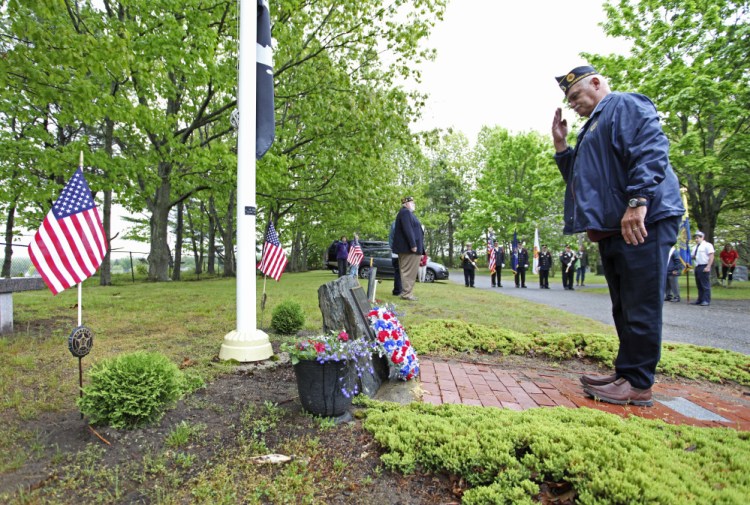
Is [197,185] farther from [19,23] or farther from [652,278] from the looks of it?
[652,278]

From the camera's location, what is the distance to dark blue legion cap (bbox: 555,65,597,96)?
316 cm

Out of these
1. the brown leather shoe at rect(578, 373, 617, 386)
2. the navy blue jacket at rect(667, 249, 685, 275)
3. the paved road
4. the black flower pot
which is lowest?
the paved road

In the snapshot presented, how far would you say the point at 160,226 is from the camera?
48.6 ft

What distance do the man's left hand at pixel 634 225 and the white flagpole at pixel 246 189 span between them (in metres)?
3.28

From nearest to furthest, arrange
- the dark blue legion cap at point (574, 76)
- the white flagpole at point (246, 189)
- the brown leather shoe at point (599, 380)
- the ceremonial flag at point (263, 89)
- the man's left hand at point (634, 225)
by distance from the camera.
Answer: the man's left hand at point (634, 225)
the brown leather shoe at point (599, 380)
the dark blue legion cap at point (574, 76)
the white flagpole at point (246, 189)
the ceremonial flag at point (263, 89)

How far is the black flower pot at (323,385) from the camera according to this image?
8.51ft

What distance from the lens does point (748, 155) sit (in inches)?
506

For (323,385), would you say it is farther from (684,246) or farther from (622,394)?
(684,246)

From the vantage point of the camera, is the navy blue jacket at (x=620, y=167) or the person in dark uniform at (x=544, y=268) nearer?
the navy blue jacket at (x=620, y=167)

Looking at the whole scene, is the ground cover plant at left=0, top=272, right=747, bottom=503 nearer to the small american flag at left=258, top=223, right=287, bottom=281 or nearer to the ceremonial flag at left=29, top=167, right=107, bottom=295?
the ceremonial flag at left=29, top=167, right=107, bottom=295

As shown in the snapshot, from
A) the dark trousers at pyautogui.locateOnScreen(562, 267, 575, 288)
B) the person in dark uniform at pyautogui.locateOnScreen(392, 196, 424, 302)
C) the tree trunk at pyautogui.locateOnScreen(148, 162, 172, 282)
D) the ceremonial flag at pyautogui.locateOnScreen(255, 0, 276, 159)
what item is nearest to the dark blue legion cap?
the ceremonial flag at pyautogui.locateOnScreen(255, 0, 276, 159)

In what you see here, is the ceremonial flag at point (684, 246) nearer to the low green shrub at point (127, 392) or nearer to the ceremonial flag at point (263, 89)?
the ceremonial flag at point (263, 89)

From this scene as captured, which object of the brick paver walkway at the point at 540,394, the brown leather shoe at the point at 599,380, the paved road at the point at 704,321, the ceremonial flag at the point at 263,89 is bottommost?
the paved road at the point at 704,321

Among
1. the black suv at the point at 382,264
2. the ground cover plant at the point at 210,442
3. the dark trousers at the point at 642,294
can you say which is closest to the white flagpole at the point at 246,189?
the ground cover plant at the point at 210,442
